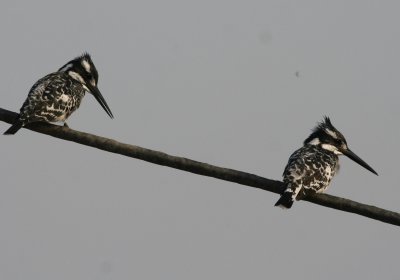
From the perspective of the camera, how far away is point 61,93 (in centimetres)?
1065

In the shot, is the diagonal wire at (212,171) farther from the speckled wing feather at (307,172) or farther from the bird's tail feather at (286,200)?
the speckled wing feather at (307,172)

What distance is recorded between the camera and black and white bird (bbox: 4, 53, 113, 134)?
30.9ft

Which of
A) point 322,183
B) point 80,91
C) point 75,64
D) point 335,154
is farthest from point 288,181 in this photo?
point 75,64

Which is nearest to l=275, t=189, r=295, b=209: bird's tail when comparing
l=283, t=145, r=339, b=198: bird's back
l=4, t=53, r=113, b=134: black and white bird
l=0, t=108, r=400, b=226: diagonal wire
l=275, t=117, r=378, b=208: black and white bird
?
l=275, t=117, r=378, b=208: black and white bird

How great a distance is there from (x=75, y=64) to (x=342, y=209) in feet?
21.8

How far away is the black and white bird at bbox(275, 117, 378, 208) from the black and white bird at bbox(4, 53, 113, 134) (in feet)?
8.80

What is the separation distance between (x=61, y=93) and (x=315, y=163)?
3.12 metres

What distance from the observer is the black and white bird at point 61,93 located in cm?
943

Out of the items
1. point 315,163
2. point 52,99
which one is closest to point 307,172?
point 315,163

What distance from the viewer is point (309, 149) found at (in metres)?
10.8

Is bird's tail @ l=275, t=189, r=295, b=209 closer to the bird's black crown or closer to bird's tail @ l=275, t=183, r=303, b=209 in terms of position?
bird's tail @ l=275, t=183, r=303, b=209

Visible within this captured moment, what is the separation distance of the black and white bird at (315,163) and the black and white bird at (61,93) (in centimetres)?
268

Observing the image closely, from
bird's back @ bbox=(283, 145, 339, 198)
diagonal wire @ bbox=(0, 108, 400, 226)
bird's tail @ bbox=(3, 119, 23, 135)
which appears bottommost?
bird's back @ bbox=(283, 145, 339, 198)

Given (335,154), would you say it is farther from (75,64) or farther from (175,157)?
(175,157)
